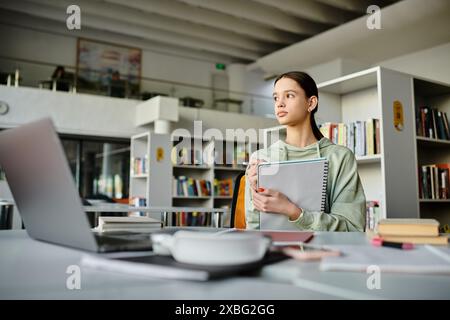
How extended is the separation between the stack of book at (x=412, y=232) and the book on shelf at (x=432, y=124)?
301cm

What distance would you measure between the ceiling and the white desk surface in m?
7.78

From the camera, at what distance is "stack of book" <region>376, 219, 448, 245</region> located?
0.91 metres

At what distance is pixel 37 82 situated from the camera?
7.90m

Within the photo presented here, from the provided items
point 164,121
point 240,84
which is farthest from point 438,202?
point 240,84

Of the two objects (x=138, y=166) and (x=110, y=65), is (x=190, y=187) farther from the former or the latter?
(x=110, y=65)

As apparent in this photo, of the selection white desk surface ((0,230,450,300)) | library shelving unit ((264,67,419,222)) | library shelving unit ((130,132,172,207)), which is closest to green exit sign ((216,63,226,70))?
library shelving unit ((130,132,172,207))

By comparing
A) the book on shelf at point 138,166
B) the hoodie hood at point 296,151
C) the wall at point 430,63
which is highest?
the wall at point 430,63

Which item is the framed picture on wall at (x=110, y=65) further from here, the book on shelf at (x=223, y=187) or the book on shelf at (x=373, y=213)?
the book on shelf at (x=373, y=213)

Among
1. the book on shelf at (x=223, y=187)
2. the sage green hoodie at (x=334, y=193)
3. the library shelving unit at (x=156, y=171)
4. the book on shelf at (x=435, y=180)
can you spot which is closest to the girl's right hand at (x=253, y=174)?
the sage green hoodie at (x=334, y=193)

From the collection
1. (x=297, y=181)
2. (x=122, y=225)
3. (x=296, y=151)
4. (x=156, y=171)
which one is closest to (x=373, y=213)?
(x=296, y=151)

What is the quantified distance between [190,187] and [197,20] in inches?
151

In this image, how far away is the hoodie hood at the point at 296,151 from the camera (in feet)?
5.79
